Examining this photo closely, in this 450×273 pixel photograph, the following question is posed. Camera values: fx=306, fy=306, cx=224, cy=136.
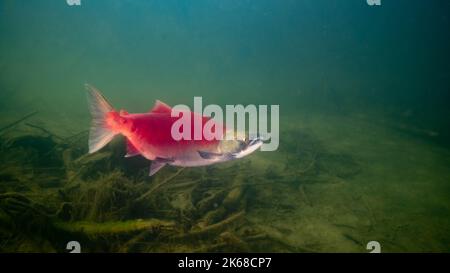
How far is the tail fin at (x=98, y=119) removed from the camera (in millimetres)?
2346

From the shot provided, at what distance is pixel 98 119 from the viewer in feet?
7.88

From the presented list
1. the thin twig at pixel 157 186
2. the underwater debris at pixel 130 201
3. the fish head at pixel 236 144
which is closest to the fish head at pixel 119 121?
the fish head at pixel 236 144

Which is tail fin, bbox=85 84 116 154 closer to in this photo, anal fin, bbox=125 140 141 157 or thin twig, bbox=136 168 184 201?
anal fin, bbox=125 140 141 157

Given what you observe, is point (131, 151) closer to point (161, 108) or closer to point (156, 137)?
point (156, 137)

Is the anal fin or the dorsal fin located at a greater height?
the dorsal fin

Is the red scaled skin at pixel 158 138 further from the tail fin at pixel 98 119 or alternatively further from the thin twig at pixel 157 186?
the thin twig at pixel 157 186

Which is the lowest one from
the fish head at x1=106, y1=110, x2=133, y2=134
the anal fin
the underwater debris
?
the underwater debris

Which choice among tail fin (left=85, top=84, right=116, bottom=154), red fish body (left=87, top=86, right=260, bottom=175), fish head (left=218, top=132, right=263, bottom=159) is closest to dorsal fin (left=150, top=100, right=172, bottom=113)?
red fish body (left=87, top=86, right=260, bottom=175)

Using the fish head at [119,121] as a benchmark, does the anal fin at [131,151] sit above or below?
below

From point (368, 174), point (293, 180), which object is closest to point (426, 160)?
point (368, 174)

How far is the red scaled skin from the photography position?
2.27 meters

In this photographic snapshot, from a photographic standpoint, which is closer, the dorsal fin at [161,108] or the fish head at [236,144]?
the fish head at [236,144]

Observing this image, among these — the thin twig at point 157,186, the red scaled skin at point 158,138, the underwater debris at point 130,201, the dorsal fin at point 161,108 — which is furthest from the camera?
the thin twig at point 157,186
